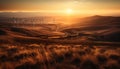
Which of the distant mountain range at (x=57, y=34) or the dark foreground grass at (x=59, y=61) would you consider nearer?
the dark foreground grass at (x=59, y=61)

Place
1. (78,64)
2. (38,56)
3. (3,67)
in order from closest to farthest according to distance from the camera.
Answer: (3,67) → (78,64) → (38,56)

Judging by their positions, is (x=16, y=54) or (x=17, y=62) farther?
(x=16, y=54)

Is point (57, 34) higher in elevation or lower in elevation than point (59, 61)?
lower

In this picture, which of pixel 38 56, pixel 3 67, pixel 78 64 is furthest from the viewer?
pixel 38 56

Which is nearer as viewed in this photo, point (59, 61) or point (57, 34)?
point (59, 61)

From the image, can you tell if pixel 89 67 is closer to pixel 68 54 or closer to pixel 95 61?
pixel 95 61

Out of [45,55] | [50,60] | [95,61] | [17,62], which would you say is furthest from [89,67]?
[17,62]

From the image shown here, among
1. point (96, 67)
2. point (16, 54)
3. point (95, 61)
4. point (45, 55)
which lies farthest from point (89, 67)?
point (16, 54)

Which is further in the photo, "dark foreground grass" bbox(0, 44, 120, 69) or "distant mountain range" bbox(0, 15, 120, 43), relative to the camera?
"distant mountain range" bbox(0, 15, 120, 43)

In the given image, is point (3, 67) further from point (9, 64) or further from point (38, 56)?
point (38, 56)
